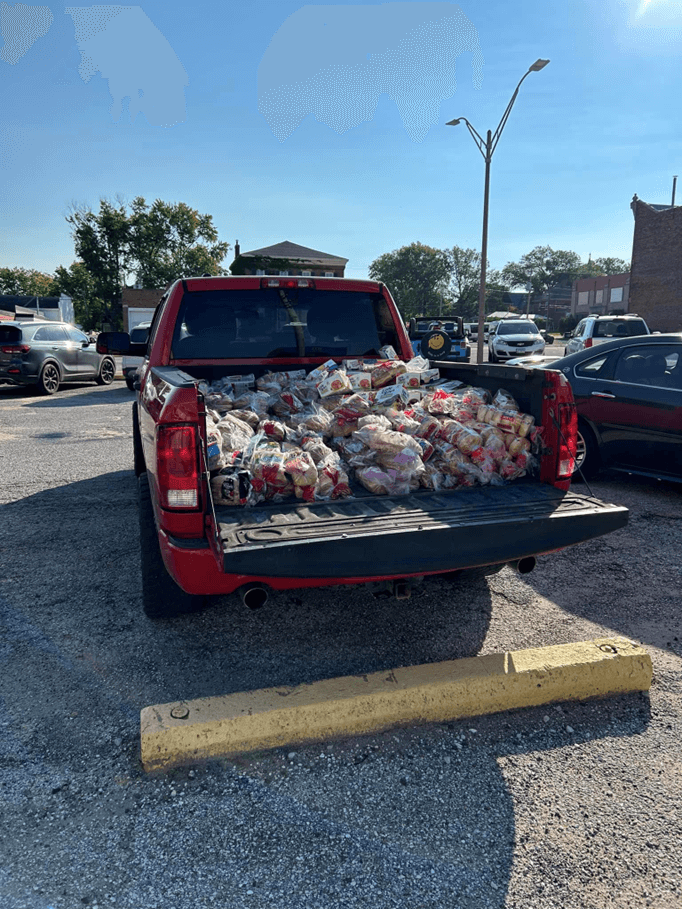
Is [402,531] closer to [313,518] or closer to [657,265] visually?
[313,518]

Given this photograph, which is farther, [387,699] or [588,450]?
[588,450]

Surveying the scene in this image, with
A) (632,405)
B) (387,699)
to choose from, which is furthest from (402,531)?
(632,405)

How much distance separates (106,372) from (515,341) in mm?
16000

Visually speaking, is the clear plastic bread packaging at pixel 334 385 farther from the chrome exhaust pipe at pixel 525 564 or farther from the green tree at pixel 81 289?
the green tree at pixel 81 289

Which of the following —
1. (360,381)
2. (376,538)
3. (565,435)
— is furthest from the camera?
(360,381)

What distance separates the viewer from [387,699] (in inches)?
107

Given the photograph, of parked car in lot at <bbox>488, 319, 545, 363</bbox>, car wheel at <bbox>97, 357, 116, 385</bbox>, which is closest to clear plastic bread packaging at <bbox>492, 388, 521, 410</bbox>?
car wheel at <bbox>97, 357, 116, 385</bbox>

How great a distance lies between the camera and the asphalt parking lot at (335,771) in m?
1.95

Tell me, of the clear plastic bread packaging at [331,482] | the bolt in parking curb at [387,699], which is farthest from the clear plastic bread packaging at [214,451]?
the bolt in parking curb at [387,699]

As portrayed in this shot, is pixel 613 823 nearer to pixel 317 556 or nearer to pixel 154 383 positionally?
pixel 317 556

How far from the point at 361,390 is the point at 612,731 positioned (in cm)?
241

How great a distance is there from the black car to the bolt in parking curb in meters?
3.39

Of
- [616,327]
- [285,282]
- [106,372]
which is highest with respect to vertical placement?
[285,282]

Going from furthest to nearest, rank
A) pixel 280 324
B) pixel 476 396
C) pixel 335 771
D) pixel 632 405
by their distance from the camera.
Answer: pixel 632 405, pixel 280 324, pixel 476 396, pixel 335 771
